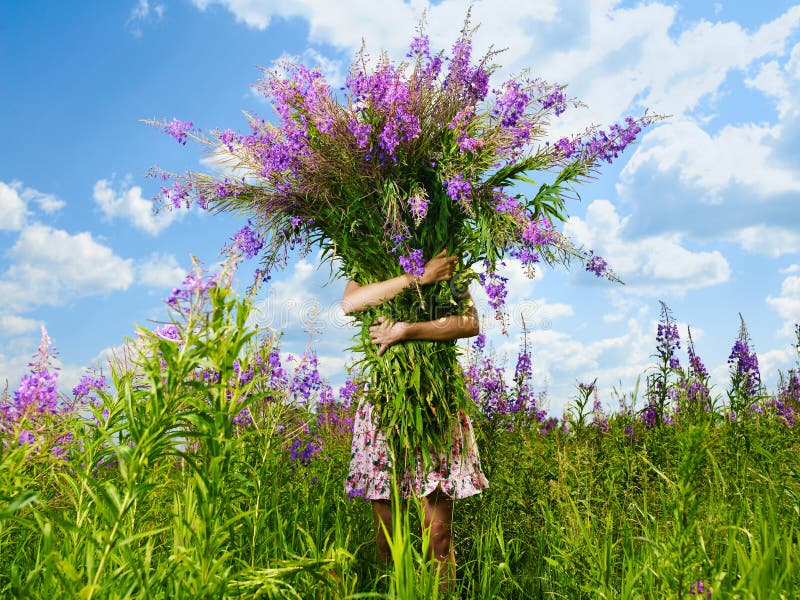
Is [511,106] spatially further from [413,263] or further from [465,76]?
[413,263]

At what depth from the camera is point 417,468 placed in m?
3.46

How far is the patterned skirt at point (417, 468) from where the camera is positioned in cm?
344

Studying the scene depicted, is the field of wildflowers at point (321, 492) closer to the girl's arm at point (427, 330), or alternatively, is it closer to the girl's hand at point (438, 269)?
the girl's arm at point (427, 330)

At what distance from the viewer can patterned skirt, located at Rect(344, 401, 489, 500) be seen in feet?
11.3

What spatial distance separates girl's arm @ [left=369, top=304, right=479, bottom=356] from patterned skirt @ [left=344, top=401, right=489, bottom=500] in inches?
17.0

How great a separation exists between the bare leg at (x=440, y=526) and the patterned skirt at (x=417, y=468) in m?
0.08

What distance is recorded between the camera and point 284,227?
395 centimetres

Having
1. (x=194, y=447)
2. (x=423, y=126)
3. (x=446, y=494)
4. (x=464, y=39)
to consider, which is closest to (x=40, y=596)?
(x=194, y=447)

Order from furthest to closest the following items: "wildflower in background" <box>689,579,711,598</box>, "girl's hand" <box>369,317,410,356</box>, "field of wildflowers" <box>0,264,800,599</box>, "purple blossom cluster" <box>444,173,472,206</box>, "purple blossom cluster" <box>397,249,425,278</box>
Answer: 1. "girl's hand" <box>369,317,410,356</box>
2. "purple blossom cluster" <box>397,249,425,278</box>
3. "purple blossom cluster" <box>444,173,472,206</box>
4. "wildflower in background" <box>689,579,711,598</box>
5. "field of wildflowers" <box>0,264,800,599</box>

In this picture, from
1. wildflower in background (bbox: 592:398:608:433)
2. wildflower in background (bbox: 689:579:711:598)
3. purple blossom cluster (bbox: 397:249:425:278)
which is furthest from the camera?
wildflower in background (bbox: 592:398:608:433)

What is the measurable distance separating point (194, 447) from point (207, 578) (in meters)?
2.23

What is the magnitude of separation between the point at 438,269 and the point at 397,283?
0.82ft

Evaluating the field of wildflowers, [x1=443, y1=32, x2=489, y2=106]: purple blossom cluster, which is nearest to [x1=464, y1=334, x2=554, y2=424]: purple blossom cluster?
the field of wildflowers

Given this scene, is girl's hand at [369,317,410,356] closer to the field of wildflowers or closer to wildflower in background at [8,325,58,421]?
the field of wildflowers
